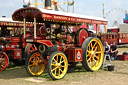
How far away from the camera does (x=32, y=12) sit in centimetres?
561

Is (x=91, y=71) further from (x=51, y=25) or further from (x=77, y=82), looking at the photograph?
(x=51, y=25)

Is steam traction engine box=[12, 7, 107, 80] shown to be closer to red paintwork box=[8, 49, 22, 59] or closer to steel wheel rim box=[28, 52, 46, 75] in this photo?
steel wheel rim box=[28, 52, 46, 75]

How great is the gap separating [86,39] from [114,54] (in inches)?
158

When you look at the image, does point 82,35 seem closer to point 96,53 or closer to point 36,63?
point 96,53

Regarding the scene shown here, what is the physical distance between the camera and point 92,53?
675 centimetres

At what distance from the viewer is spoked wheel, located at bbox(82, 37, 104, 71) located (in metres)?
6.39

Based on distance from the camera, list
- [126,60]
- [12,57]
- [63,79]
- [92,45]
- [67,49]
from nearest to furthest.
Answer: [63,79], [67,49], [92,45], [12,57], [126,60]

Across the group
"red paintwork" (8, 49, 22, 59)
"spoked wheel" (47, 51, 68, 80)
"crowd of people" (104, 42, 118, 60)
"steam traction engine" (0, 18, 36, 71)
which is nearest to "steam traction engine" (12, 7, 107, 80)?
"spoked wheel" (47, 51, 68, 80)

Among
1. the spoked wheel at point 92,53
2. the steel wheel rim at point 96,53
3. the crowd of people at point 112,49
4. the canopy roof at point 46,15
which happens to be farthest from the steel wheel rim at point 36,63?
the crowd of people at point 112,49

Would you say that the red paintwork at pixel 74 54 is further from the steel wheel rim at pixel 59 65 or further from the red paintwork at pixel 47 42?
the red paintwork at pixel 47 42

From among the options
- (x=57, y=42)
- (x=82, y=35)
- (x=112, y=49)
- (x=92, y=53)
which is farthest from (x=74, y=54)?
(x=112, y=49)

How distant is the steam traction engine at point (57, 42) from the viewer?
5559 millimetres

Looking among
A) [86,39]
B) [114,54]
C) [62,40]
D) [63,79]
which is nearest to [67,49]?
[62,40]

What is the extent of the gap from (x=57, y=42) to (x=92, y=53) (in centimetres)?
136
